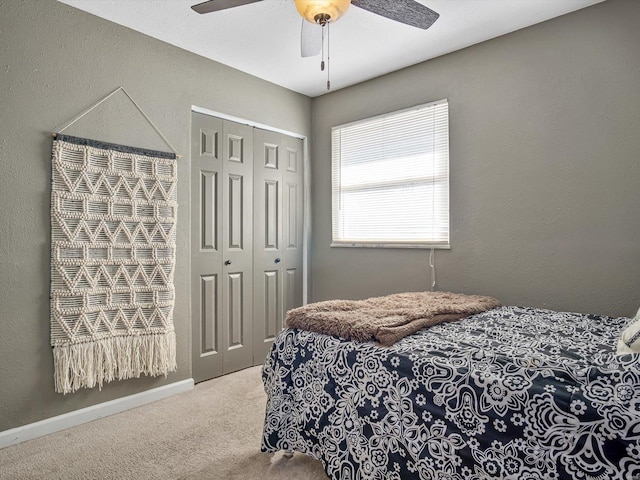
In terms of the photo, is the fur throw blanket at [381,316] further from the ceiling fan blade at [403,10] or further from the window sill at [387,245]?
the ceiling fan blade at [403,10]

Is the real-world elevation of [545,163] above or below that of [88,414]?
above

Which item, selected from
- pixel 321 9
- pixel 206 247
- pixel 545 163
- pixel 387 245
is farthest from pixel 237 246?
pixel 545 163

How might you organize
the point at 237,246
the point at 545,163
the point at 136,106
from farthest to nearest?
1. the point at 237,246
2. the point at 136,106
3. the point at 545,163

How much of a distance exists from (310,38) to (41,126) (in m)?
1.61

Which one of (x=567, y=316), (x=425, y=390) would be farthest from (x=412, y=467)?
(x=567, y=316)

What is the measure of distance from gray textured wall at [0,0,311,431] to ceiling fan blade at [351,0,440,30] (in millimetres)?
1643

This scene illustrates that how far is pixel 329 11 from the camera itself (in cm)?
170

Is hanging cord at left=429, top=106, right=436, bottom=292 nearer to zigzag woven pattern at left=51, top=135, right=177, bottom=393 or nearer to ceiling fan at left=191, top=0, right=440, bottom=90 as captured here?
ceiling fan at left=191, top=0, right=440, bottom=90

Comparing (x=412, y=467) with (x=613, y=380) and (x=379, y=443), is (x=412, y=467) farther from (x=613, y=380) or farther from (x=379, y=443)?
(x=613, y=380)

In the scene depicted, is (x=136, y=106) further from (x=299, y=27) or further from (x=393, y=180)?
(x=393, y=180)

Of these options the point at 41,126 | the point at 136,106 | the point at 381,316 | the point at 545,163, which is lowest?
the point at 381,316

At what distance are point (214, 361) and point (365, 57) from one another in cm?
265

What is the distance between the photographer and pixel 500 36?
8.99ft

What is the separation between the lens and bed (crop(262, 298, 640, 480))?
1.16 m
